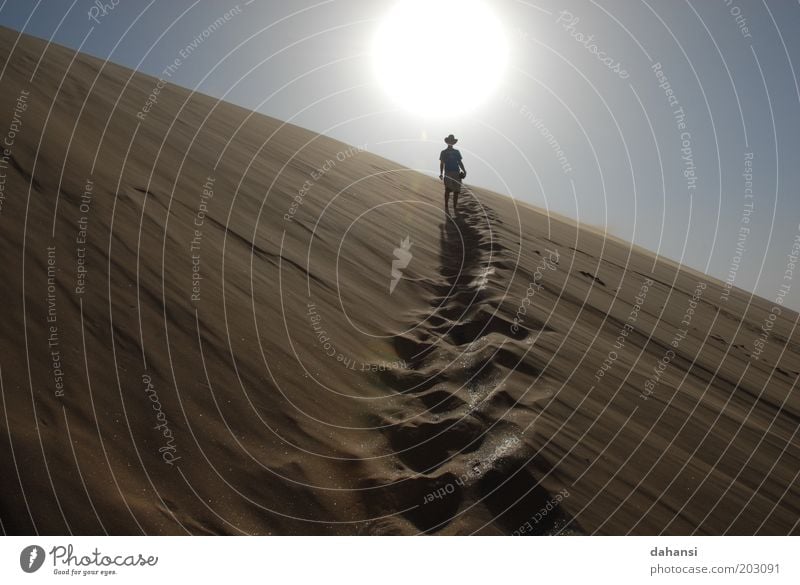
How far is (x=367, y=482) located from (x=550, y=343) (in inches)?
125

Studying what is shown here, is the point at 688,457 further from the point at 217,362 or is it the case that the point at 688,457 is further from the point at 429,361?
the point at 217,362

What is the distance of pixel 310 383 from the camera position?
409 centimetres

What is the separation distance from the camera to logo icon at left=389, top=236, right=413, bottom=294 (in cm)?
721

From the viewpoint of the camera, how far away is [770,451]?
14.8 feet

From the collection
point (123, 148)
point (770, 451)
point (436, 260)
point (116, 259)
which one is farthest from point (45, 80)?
point (770, 451)

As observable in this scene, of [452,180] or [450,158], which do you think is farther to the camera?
[452,180]

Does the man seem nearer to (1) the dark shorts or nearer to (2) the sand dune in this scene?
(1) the dark shorts
